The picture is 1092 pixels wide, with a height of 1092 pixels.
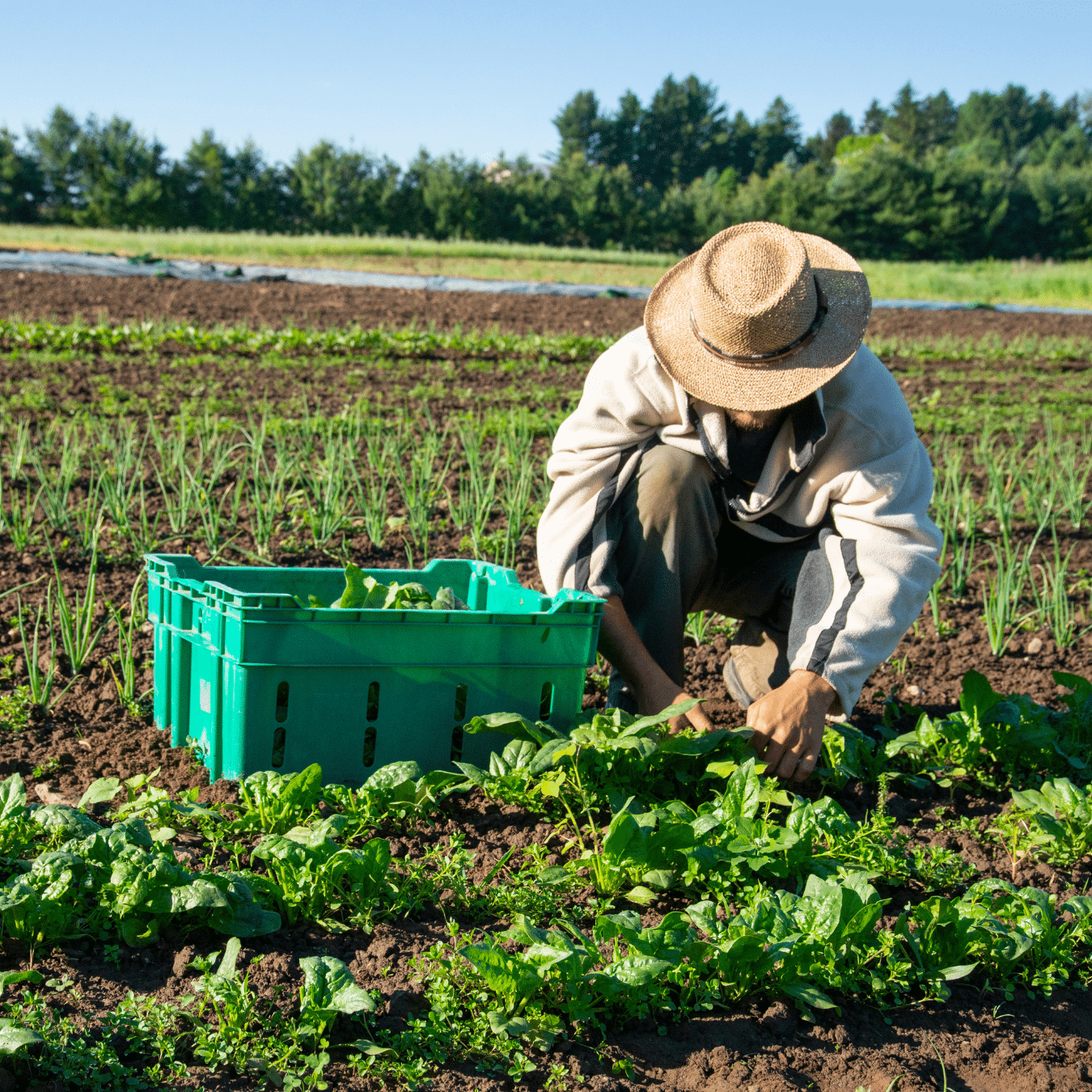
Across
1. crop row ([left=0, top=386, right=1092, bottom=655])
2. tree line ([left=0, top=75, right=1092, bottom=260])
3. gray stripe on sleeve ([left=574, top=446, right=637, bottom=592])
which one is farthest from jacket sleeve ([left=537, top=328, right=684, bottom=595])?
tree line ([left=0, top=75, right=1092, bottom=260])

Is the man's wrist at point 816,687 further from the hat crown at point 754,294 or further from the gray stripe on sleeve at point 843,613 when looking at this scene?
the hat crown at point 754,294

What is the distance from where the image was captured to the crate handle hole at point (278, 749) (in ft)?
5.75

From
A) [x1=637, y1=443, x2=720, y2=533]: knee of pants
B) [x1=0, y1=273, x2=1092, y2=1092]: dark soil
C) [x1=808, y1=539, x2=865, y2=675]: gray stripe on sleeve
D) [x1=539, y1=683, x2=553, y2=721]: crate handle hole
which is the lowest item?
[x1=0, y1=273, x2=1092, y2=1092]: dark soil

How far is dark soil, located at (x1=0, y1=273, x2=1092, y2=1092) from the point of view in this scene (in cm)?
123

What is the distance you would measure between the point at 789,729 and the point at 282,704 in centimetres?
94

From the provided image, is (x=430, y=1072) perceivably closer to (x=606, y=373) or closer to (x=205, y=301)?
(x=606, y=373)

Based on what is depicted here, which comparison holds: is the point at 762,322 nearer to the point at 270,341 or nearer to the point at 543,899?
the point at 543,899

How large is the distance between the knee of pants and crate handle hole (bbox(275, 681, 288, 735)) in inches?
32.8

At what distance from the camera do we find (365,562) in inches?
124

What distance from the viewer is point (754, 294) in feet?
5.72

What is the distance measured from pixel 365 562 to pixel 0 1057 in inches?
83.8

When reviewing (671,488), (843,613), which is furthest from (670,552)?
(843,613)

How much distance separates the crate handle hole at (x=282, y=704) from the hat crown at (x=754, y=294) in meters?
1.00

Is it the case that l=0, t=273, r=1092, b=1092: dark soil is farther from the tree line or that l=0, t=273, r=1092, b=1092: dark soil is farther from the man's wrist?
the tree line
